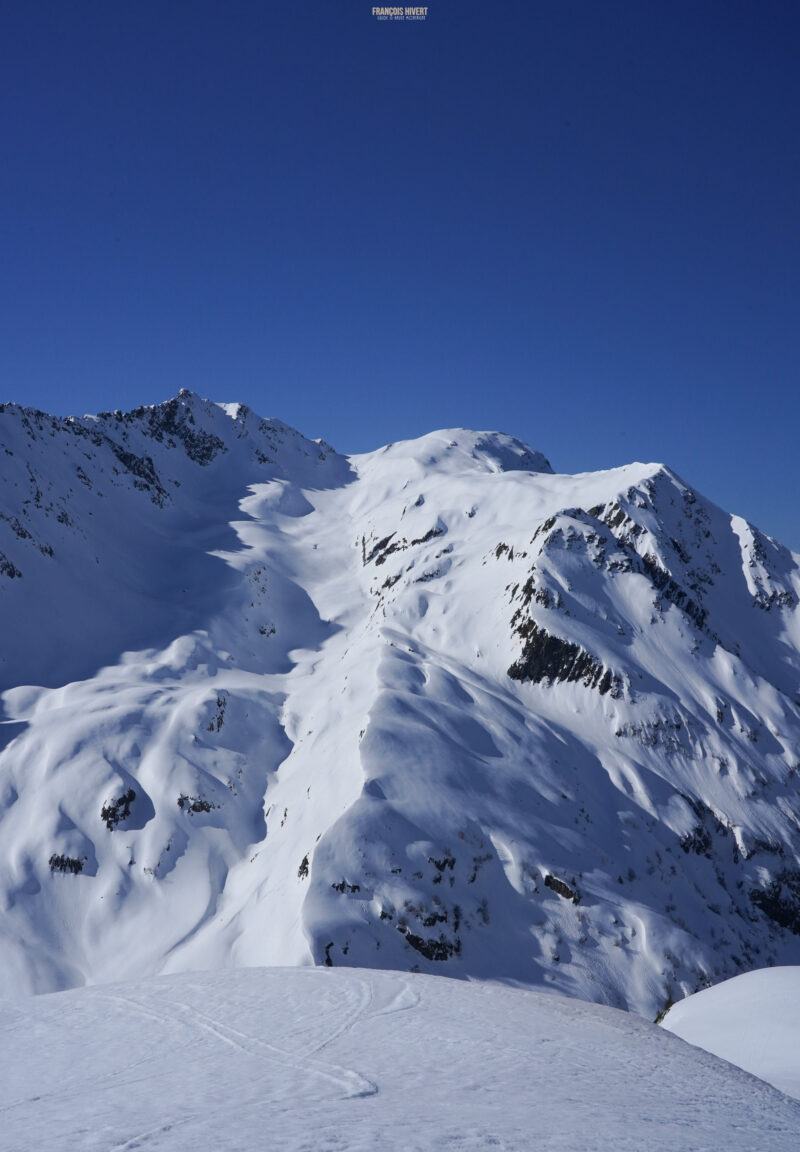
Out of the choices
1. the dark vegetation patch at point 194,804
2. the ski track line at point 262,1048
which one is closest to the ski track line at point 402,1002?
the ski track line at point 262,1048

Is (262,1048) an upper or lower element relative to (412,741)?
lower

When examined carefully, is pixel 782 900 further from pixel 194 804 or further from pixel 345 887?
pixel 194 804

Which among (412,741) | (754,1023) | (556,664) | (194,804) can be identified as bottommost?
(754,1023)

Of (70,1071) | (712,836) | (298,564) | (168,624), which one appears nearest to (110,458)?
(298,564)

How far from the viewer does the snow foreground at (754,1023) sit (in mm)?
14775

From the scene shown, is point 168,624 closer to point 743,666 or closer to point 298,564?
point 298,564

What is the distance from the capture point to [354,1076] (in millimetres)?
9711

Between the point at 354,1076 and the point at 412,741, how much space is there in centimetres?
3386

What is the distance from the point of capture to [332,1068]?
33.1 ft

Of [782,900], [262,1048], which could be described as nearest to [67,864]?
[262,1048]

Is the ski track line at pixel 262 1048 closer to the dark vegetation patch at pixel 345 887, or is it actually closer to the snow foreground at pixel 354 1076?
the snow foreground at pixel 354 1076

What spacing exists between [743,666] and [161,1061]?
66.5 meters

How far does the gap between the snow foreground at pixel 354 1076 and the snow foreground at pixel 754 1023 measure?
10.7 ft

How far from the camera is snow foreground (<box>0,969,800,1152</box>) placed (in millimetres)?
7855
